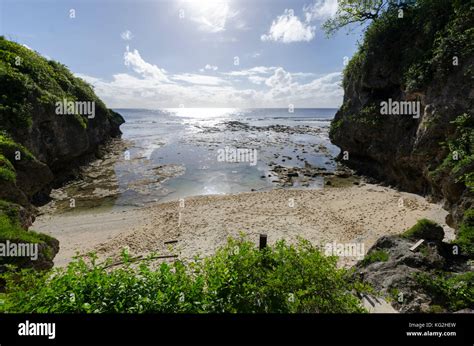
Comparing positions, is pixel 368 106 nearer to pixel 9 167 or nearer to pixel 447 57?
pixel 447 57

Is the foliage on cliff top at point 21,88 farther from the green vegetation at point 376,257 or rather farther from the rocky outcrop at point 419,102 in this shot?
the rocky outcrop at point 419,102

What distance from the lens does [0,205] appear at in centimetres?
1059

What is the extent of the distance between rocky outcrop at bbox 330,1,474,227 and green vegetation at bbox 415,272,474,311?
4.59 meters

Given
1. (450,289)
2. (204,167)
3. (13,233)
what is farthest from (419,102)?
(204,167)

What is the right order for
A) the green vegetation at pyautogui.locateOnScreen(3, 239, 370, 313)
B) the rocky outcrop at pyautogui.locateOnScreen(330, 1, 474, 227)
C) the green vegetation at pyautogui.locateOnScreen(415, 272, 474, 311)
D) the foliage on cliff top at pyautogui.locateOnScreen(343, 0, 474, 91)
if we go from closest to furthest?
1. the green vegetation at pyautogui.locateOnScreen(3, 239, 370, 313)
2. the green vegetation at pyautogui.locateOnScreen(415, 272, 474, 311)
3. the rocky outcrop at pyautogui.locateOnScreen(330, 1, 474, 227)
4. the foliage on cliff top at pyautogui.locateOnScreen(343, 0, 474, 91)

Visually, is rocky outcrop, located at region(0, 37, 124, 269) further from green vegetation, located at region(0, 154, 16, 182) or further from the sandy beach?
the sandy beach

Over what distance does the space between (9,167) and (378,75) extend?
3117 centimetres

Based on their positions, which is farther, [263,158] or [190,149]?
[190,149]

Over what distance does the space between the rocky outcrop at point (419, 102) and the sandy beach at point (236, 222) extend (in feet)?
8.43

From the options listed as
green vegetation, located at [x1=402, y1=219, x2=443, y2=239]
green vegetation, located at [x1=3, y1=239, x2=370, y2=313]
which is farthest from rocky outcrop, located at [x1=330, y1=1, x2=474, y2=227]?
green vegetation, located at [x1=3, y1=239, x2=370, y2=313]

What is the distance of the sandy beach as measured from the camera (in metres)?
15.5

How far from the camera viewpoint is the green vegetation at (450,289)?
6148 mm

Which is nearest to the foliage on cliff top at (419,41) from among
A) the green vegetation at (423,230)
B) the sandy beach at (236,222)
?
the sandy beach at (236,222)

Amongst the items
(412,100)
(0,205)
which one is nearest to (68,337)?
(0,205)
